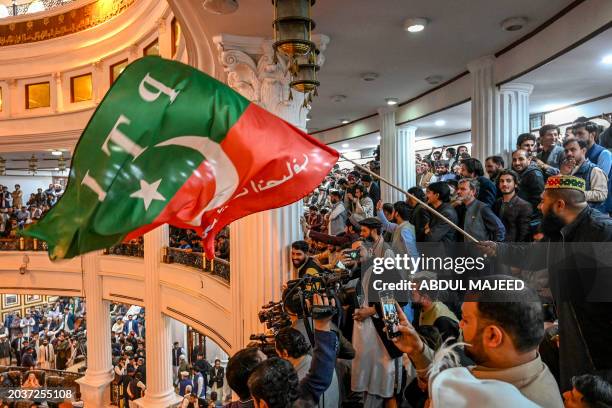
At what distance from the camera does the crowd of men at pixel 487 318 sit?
4.86ft

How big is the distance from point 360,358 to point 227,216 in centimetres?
178

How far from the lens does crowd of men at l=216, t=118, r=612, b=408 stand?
1.48 metres

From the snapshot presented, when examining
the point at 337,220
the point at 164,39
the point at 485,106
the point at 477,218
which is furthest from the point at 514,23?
the point at 164,39

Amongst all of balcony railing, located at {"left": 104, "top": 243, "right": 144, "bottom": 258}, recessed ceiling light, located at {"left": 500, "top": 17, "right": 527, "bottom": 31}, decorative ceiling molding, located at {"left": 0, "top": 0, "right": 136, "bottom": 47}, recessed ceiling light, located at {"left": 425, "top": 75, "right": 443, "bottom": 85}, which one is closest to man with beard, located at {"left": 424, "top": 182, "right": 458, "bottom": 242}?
recessed ceiling light, located at {"left": 500, "top": 17, "right": 527, "bottom": 31}

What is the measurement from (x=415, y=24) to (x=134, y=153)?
426cm

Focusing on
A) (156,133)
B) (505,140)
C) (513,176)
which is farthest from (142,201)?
(505,140)

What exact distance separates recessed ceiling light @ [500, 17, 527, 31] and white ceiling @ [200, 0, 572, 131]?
0.08 m

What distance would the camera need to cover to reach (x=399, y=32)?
618cm

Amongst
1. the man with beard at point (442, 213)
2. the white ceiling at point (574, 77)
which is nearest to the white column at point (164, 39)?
the white ceiling at point (574, 77)

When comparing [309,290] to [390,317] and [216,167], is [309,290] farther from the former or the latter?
[390,317]

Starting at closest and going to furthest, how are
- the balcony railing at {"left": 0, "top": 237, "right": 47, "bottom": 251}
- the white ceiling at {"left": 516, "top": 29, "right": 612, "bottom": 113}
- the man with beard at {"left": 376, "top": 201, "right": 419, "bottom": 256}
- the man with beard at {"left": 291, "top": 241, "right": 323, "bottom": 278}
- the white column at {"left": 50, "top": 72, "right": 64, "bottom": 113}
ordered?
the man with beard at {"left": 376, "top": 201, "right": 419, "bottom": 256} → the man with beard at {"left": 291, "top": 241, "right": 323, "bottom": 278} → the white ceiling at {"left": 516, "top": 29, "right": 612, "bottom": 113} → the white column at {"left": 50, "top": 72, "right": 64, "bottom": 113} → the balcony railing at {"left": 0, "top": 237, "right": 47, "bottom": 251}

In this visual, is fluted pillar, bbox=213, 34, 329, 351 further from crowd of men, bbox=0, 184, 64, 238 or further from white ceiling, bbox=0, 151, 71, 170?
white ceiling, bbox=0, 151, 71, 170

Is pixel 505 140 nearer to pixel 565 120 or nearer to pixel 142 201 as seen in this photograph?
pixel 565 120

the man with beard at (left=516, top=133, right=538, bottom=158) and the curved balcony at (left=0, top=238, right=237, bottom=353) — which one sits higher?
the man with beard at (left=516, top=133, right=538, bottom=158)
